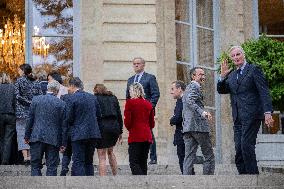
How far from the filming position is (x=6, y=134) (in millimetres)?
13234

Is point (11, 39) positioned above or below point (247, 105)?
above

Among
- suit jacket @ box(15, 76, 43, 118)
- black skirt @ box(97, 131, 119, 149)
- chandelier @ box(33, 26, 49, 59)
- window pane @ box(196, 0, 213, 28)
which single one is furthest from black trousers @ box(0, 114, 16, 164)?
window pane @ box(196, 0, 213, 28)

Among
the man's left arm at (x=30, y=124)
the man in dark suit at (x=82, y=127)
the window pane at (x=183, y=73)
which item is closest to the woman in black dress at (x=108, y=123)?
the man in dark suit at (x=82, y=127)

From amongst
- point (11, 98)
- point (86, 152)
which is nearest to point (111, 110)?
point (86, 152)

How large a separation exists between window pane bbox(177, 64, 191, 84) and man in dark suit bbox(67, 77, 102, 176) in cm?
498

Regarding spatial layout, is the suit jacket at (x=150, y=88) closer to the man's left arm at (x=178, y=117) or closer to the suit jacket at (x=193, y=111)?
the man's left arm at (x=178, y=117)

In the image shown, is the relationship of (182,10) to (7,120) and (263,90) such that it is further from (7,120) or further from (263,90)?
(263,90)

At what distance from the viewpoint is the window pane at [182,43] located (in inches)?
640

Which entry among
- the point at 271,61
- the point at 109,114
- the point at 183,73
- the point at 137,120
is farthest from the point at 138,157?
the point at 183,73

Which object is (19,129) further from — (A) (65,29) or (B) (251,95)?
(B) (251,95)

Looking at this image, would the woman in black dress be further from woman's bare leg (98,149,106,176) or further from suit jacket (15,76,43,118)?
suit jacket (15,76,43,118)

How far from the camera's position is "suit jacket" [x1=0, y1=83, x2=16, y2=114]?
13.2 metres

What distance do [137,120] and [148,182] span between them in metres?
1.82

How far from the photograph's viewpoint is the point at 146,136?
36.4 feet
